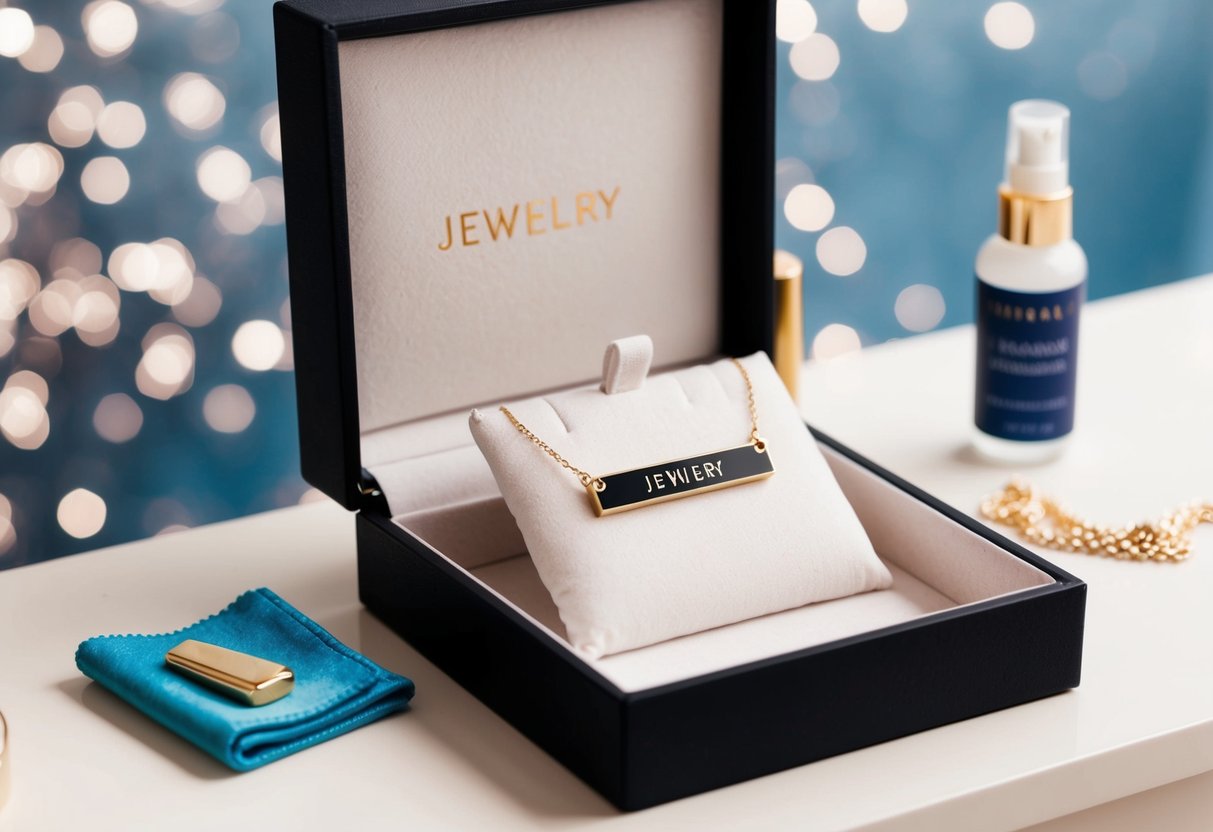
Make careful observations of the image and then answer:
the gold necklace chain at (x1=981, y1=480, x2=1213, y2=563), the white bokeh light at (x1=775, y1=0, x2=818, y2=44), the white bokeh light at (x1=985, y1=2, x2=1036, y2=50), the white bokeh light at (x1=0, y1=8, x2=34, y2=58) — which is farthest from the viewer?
the white bokeh light at (x1=985, y1=2, x2=1036, y2=50)

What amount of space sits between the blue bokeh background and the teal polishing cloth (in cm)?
56

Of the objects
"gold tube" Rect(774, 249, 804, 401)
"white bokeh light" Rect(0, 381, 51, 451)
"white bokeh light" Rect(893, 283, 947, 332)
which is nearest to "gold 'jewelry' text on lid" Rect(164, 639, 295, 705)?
"gold tube" Rect(774, 249, 804, 401)

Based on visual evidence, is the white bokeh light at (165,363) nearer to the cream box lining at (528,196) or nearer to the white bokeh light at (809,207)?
the cream box lining at (528,196)

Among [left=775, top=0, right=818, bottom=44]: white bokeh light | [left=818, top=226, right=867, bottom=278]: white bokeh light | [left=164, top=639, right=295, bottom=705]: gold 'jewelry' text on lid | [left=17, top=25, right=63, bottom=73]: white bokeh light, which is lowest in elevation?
[left=164, top=639, right=295, bottom=705]: gold 'jewelry' text on lid

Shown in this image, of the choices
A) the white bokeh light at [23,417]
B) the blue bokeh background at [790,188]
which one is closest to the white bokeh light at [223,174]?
the blue bokeh background at [790,188]

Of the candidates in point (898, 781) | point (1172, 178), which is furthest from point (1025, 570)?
point (1172, 178)

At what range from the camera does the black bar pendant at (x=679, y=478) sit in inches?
32.1

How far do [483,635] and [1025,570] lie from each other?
0.92ft

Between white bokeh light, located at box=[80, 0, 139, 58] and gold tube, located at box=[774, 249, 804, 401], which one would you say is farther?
white bokeh light, located at box=[80, 0, 139, 58]

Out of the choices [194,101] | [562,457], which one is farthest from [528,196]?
[194,101]

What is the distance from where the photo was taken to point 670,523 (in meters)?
0.82

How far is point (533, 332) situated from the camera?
984 millimetres

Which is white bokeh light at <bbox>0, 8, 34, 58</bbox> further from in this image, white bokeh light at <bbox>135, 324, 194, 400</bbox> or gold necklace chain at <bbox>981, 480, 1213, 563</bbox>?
gold necklace chain at <bbox>981, 480, 1213, 563</bbox>

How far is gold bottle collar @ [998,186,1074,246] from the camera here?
1.03 meters
